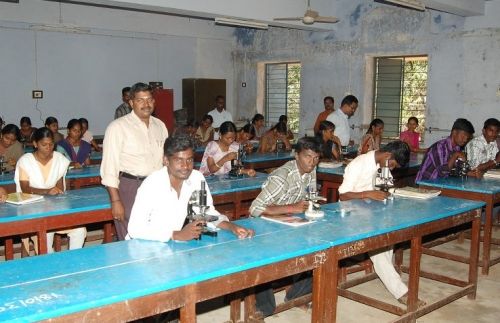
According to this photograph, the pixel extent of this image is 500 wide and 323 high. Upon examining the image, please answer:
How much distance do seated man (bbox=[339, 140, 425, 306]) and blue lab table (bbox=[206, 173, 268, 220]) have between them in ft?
3.22

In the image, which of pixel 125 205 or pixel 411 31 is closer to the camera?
pixel 125 205

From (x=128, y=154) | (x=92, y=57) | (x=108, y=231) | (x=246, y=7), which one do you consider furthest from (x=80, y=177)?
(x=92, y=57)

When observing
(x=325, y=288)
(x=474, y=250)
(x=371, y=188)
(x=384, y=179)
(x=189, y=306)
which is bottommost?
(x=474, y=250)

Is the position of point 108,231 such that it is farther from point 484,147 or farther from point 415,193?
point 484,147

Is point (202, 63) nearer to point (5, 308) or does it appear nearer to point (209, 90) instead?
point (209, 90)

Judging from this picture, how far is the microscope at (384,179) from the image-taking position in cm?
391

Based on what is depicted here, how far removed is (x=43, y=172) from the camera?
4.38 meters

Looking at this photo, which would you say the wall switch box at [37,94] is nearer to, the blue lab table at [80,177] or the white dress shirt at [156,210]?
the blue lab table at [80,177]

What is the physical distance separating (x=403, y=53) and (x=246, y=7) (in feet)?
9.61

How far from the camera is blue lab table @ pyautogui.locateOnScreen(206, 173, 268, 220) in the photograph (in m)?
4.59

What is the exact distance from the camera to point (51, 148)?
4.35 metres

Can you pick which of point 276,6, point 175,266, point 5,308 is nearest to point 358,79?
point 276,6

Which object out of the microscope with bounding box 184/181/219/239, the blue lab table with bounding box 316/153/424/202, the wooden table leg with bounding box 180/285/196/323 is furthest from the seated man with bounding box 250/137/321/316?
the blue lab table with bounding box 316/153/424/202

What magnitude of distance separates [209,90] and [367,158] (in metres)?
7.78
